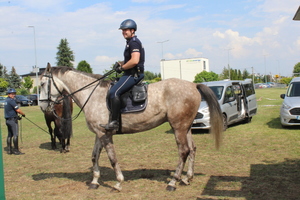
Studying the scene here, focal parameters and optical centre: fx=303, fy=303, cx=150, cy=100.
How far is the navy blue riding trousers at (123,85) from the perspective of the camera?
5.80 metres

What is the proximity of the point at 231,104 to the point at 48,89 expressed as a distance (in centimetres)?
924

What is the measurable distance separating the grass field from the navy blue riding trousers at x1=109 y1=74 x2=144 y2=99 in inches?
75.5

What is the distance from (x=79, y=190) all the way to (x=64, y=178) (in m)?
1.08

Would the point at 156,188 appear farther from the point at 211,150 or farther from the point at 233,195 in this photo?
the point at 211,150

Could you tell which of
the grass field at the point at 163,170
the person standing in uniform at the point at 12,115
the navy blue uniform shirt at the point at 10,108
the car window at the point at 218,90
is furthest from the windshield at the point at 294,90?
the navy blue uniform shirt at the point at 10,108

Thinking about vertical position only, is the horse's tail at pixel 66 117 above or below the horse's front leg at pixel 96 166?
above

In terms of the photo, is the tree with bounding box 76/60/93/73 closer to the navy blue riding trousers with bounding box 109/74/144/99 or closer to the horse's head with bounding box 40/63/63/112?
the horse's head with bounding box 40/63/63/112

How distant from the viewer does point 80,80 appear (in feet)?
21.2

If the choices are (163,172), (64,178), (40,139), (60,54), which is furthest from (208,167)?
A: (60,54)

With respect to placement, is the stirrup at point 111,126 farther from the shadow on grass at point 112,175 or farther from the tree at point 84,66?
the tree at point 84,66

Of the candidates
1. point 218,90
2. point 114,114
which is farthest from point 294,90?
point 114,114

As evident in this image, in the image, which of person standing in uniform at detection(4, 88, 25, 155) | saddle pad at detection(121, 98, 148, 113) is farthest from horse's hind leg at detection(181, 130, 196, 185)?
person standing in uniform at detection(4, 88, 25, 155)

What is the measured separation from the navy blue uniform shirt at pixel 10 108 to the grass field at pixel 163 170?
1.39 meters

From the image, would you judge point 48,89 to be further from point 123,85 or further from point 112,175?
point 112,175
